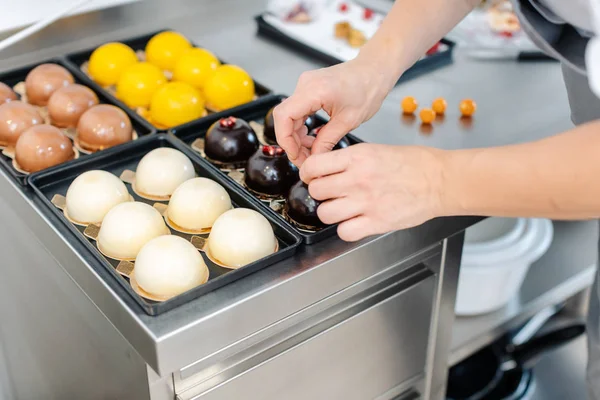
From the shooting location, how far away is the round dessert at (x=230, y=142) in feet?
Answer: 3.69

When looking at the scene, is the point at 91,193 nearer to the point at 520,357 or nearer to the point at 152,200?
the point at 152,200

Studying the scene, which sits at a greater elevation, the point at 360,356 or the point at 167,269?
the point at 167,269

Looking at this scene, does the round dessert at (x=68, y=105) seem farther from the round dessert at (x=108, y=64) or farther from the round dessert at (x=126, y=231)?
the round dessert at (x=126, y=231)

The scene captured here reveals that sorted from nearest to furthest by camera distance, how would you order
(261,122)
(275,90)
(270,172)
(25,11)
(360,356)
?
1. (270,172)
2. (360,356)
3. (261,122)
4. (275,90)
5. (25,11)

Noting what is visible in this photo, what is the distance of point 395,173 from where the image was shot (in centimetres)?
87

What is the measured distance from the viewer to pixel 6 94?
1.26m

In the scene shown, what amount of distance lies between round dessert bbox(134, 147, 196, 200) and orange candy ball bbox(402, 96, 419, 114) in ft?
1.47

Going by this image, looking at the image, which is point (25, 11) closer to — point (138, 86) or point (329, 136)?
point (138, 86)

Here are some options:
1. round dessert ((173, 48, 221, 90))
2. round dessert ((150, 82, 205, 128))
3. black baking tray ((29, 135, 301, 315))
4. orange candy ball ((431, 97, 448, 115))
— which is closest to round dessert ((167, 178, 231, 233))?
black baking tray ((29, 135, 301, 315))

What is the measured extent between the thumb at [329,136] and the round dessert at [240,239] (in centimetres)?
13

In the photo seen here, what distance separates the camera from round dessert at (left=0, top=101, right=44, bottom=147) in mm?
1167

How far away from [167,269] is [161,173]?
0.70 feet

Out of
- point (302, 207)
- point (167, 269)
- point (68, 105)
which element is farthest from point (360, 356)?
point (68, 105)

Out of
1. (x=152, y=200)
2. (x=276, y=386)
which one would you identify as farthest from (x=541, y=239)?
(x=152, y=200)
